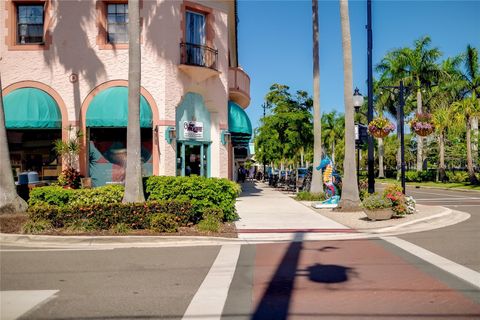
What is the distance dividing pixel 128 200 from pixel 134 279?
588cm

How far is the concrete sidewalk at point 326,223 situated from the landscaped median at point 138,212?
975mm

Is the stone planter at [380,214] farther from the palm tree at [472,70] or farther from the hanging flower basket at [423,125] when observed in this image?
the palm tree at [472,70]

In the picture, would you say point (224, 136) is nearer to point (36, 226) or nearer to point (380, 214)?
point (380, 214)

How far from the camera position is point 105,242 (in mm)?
10312

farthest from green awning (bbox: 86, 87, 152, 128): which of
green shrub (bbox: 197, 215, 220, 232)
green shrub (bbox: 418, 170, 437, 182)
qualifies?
green shrub (bbox: 418, 170, 437, 182)

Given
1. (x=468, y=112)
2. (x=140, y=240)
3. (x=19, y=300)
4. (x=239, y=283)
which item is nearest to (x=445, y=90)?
(x=468, y=112)

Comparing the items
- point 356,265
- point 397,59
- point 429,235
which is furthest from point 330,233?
point 397,59

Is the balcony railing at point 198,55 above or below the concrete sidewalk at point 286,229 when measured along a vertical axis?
above

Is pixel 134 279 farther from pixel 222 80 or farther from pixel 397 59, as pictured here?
pixel 397 59

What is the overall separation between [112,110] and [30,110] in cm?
299

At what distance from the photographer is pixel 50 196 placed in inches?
501

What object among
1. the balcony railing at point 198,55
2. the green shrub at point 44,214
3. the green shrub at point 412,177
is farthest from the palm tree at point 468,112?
the green shrub at point 44,214

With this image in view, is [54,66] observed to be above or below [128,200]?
above

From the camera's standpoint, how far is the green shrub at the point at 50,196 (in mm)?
12719
